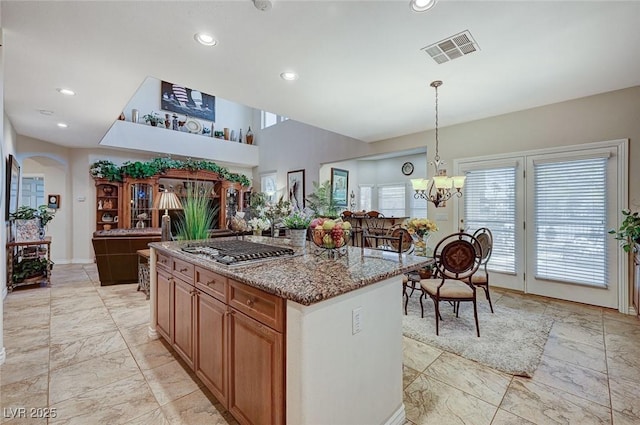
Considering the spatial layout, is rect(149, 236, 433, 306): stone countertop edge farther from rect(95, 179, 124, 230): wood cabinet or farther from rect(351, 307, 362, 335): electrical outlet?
rect(95, 179, 124, 230): wood cabinet

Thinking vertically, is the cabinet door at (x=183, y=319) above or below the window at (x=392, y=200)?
below

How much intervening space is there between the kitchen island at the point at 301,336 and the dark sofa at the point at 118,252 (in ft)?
10.4

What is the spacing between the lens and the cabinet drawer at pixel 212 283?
1.63 metres

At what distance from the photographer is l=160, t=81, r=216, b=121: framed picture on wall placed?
7613 mm

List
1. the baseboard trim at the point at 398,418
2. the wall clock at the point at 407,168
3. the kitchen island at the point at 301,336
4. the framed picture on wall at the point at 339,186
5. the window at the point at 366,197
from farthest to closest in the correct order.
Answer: the window at the point at 366,197 → the wall clock at the point at 407,168 → the framed picture on wall at the point at 339,186 → the baseboard trim at the point at 398,418 → the kitchen island at the point at 301,336

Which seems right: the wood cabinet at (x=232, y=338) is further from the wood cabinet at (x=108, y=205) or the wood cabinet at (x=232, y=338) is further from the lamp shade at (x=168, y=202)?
the wood cabinet at (x=108, y=205)

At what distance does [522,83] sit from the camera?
3.16 m

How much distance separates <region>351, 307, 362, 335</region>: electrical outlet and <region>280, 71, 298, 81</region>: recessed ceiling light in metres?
2.51

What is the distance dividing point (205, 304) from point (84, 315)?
2.61 m

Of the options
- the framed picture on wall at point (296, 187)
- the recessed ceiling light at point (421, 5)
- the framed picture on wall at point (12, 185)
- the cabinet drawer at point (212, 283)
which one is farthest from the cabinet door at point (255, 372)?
the framed picture on wall at point (296, 187)

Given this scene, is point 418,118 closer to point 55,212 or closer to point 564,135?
point 564,135

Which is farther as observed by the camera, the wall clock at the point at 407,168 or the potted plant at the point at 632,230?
the wall clock at the point at 407,168

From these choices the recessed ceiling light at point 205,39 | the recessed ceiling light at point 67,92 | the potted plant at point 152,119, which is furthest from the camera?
the potted plant at point 152,119

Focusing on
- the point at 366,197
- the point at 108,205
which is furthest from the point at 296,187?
the point at 108,205
